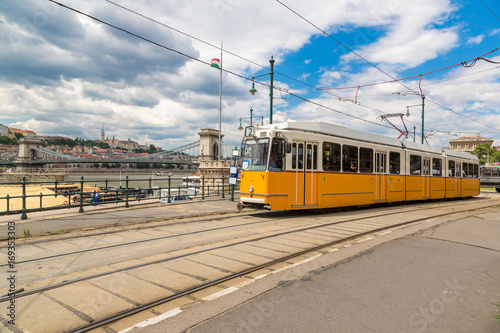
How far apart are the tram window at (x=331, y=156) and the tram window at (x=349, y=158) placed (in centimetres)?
41

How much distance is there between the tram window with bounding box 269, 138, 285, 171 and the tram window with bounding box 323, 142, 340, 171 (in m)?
1.96

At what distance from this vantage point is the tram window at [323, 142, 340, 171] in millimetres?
12008

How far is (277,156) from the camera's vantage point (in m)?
10.9

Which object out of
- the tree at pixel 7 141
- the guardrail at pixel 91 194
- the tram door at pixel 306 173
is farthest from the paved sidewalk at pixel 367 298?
the tree at pixel 7 141

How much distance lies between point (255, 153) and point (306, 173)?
6.43 feet

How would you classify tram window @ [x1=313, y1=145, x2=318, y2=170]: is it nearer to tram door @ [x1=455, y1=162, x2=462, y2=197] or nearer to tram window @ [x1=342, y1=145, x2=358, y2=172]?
tram window @ [x1=342, y1=145, x2=358, y2=172]

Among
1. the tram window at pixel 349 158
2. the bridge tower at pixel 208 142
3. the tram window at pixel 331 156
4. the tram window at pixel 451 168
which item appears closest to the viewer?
the tram window at pixel 331 156

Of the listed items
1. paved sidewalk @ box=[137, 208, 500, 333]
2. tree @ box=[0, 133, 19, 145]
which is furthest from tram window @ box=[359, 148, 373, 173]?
tree @ box=[0, 133, 19, 145]

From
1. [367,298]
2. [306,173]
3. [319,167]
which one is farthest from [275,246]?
[319,167]

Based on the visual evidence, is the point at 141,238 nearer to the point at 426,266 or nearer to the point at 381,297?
the point at 381,297

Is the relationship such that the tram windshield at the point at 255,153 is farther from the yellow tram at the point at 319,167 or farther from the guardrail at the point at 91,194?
the guardrail at the point at 91,194

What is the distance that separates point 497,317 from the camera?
3.62m

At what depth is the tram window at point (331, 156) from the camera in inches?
473

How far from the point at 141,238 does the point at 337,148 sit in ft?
26.6
